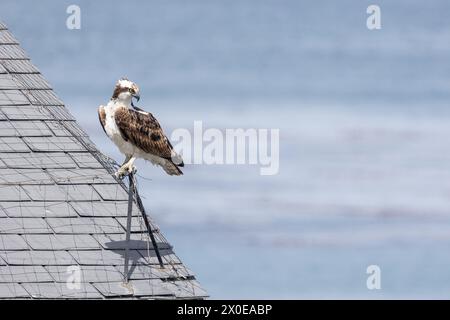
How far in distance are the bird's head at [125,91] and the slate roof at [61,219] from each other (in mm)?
2937

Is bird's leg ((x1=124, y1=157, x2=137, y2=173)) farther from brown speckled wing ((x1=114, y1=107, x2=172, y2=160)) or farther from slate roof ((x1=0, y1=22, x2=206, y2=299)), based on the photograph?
slate roof ((x1=0, y1=22, x2=206, y2=299))

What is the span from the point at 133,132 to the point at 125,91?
0.89 m

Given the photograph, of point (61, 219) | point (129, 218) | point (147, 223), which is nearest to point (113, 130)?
point (129, 218)

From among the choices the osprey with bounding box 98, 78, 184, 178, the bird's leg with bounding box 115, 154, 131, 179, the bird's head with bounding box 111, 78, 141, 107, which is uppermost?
the bird's head with bounding box 111, 78, 141, 107

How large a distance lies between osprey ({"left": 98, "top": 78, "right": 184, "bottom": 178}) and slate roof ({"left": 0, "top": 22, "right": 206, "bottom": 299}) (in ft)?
6.60

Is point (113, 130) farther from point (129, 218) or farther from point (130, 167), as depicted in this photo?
point (129, 218)

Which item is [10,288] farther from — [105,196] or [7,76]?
[7,76]

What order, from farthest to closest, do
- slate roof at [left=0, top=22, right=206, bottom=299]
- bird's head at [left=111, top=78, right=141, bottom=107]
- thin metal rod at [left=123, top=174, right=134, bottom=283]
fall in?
1. slate roof at [left=0, top=22, right=206, bottom=299]
2. thin metal rod at [left=123, top=174, right=134, bottom=283]
3. bird's head at [left=111, top=78, right=141, bottom=107]

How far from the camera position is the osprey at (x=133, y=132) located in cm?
3256

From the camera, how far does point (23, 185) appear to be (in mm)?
35438

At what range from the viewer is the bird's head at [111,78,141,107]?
32.3 meters

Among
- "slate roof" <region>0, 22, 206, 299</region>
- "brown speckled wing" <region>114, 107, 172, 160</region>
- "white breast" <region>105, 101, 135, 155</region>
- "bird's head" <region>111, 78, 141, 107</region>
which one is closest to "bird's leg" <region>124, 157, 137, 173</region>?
"white breast" <region>105, 101, 135, 155</region>
